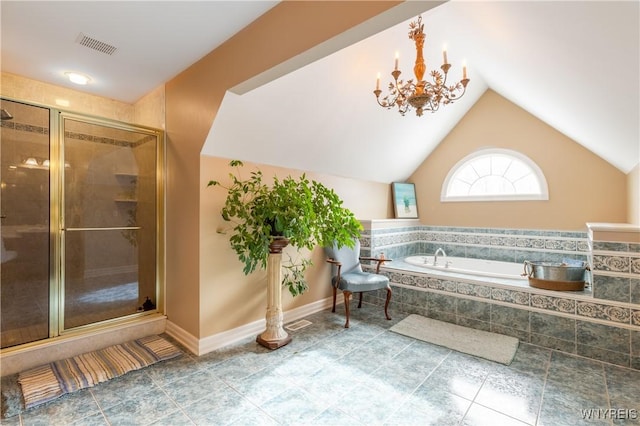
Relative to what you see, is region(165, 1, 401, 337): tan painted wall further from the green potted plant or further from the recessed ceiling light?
the recessed ceiling light

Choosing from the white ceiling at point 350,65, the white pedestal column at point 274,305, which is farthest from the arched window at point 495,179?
the white pedestal column at point 274,305

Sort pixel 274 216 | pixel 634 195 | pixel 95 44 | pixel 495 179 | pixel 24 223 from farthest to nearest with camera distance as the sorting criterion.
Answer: pixel 495 179
pixel 634 195
pixel 274 216
pixel 24 223
pixel 95 44

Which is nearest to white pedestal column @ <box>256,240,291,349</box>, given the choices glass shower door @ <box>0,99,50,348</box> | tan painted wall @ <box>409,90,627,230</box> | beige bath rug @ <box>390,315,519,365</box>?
beige bath rug @ <box>390,315,519,365</box>

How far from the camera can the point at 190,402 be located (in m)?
1.83

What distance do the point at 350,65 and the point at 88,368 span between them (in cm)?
343

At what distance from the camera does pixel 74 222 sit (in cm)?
252

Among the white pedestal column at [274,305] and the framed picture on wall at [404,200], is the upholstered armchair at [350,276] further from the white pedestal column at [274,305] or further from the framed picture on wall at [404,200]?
the framed picture on wall at [404,200]

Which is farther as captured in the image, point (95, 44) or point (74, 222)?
point (74, 222)

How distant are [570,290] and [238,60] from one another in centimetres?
352

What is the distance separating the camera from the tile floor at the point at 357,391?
1.70 meters

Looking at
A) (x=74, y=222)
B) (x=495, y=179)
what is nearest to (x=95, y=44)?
(x=74, y=222)

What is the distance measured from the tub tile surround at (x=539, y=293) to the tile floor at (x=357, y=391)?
0.61ft

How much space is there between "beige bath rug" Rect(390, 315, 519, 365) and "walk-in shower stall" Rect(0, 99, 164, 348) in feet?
9.01

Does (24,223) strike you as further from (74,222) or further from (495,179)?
(495,179)
